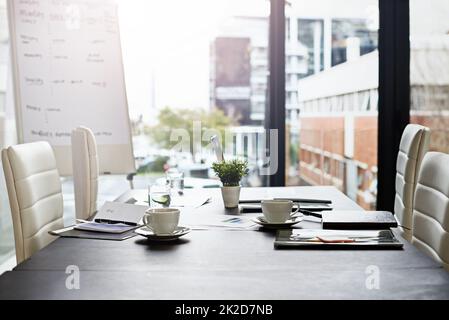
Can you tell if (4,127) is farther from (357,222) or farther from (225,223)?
(357,222)

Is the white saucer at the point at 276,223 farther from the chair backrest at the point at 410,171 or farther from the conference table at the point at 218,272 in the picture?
the chair backrest at the point at 410,171

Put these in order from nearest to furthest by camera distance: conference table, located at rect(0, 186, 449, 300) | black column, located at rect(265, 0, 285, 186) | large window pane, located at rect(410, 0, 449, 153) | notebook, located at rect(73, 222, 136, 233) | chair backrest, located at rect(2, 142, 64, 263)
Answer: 1. conference table, located at rect(0, 186, 449, 300)
2. notebook, located at rect(73, 222, 136, 233)
3. chair backrest, located at rect(2, 142, 64, 263)
4. large window pane, located at rect(410, 0, 449, 153)
5. black column, located at rect(265, 0, 285, 186)

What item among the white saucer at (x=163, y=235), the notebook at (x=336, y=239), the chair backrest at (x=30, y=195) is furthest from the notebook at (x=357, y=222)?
the chair backrest at (x=30, y=195)

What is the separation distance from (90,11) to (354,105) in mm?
1897

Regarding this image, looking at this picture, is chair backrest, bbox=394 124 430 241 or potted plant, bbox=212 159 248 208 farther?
chair backrest, bbox=394 124 430 241

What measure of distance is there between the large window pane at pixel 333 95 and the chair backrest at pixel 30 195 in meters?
2.34

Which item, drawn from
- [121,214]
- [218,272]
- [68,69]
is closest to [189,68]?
[68,69]

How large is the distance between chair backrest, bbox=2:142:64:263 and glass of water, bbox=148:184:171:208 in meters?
0.44

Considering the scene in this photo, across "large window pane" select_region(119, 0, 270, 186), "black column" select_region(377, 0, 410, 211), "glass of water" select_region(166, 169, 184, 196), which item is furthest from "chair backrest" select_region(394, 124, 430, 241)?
"large window pane" select_region(119, 0, 270, 186)

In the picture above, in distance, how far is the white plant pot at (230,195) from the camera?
2.54m

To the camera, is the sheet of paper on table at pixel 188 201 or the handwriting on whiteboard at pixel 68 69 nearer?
the sheet of paper on table at pixel 188 201

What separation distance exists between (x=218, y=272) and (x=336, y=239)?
469 millimetres

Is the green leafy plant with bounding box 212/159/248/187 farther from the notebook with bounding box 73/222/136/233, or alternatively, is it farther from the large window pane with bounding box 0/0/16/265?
the large window pane with bounding box 0/0/16/265

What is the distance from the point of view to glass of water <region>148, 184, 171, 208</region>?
7.75ft
